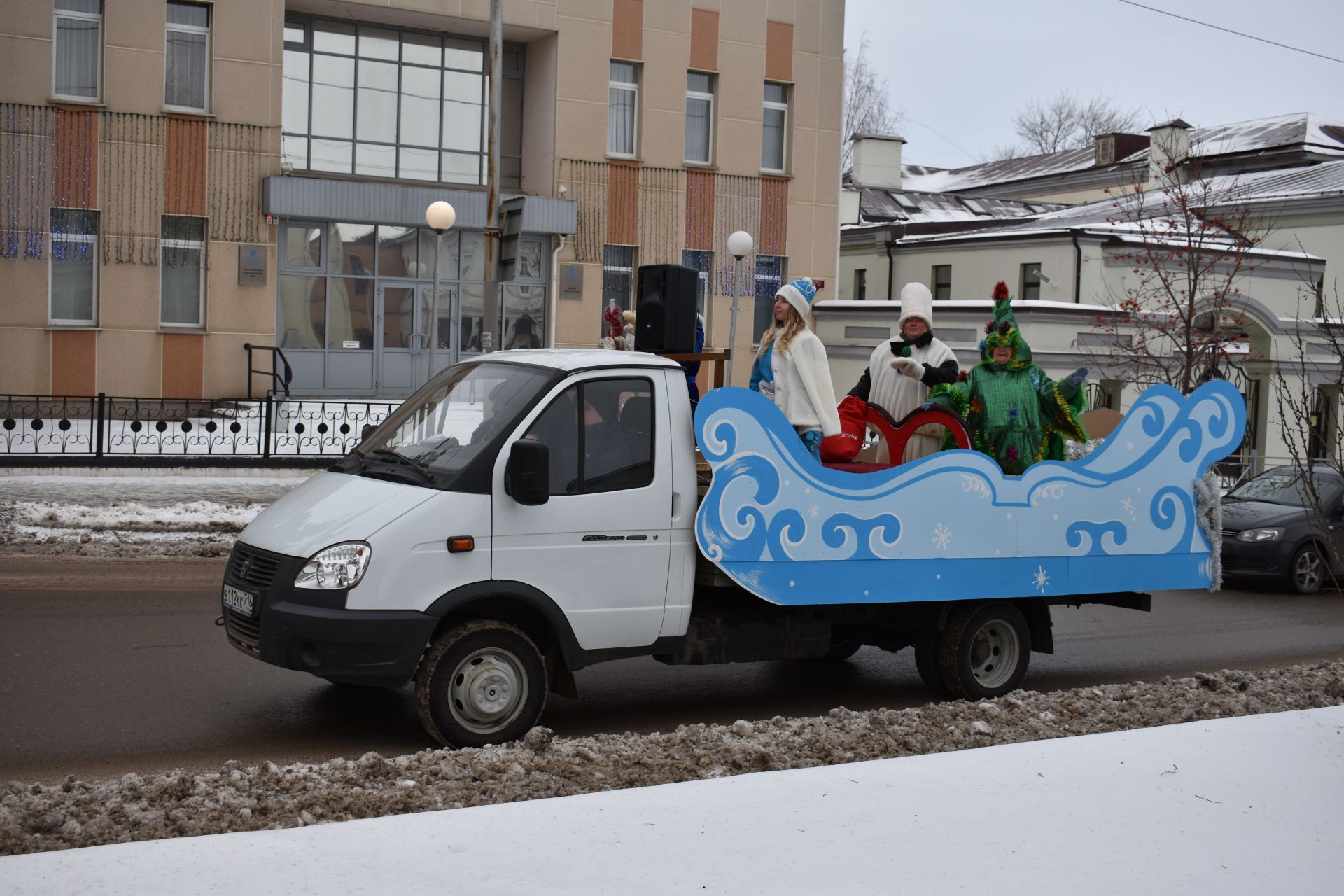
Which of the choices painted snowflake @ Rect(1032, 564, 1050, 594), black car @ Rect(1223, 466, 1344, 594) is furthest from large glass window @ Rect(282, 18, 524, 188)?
painted snowflake @ Rect(1032, 564, 1050, 594)

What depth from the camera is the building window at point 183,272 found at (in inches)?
1025

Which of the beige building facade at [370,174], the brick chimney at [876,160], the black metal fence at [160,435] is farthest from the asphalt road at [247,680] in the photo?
the brick chimney at [876,160]

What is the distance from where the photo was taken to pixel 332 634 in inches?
256

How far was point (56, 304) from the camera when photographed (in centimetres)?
2528

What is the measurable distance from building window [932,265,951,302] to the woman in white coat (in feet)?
95.9

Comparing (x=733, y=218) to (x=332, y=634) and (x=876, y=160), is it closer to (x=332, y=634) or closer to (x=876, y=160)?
(x=876, y=160)

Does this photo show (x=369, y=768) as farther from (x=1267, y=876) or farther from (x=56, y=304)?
(x=56, y=304)

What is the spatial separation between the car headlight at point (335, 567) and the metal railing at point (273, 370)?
1926 cm

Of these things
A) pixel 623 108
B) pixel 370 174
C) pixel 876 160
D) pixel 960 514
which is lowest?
pixel 960 514

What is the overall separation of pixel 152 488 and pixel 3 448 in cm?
255

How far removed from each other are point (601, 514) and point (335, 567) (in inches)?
55.6

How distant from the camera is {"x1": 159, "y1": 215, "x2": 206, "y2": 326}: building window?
26031 millimetres

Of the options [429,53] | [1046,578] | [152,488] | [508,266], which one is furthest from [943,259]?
[1046,578]

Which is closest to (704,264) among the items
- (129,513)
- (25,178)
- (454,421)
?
(25,178)
